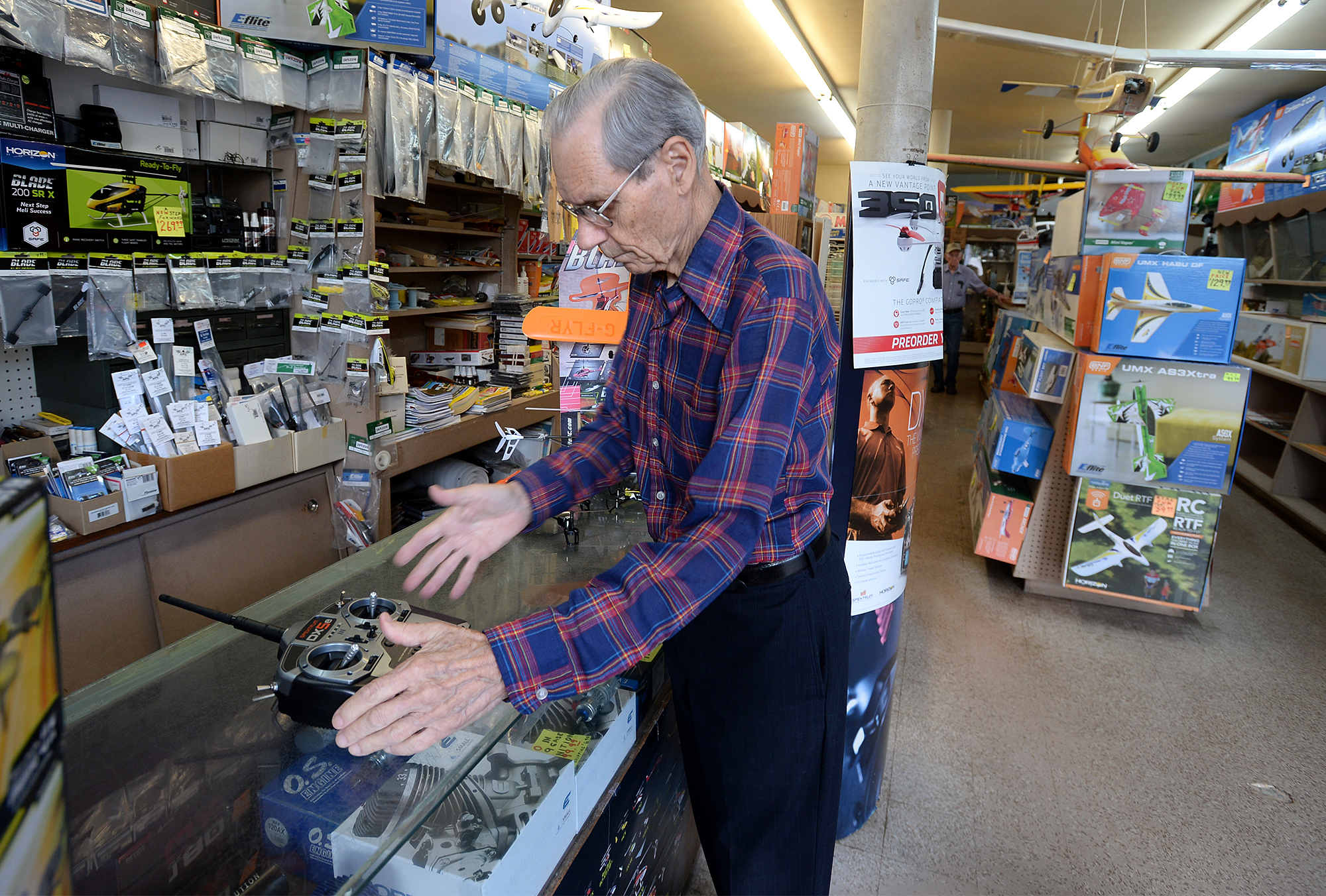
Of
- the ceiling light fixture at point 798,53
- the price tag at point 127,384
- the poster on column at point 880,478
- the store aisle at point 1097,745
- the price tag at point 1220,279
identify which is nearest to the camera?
the poster on column at point 880,478

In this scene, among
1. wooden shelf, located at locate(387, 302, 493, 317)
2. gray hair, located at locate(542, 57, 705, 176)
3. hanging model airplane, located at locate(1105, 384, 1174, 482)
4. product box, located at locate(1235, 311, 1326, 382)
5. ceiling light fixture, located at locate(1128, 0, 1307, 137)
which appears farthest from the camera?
ceiling light fixture, located at locate(1128, 0, 1307, 137)

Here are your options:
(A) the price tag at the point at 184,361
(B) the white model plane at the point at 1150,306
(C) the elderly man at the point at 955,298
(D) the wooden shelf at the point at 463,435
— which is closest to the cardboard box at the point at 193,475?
(A) the price tag at the point at 184,361

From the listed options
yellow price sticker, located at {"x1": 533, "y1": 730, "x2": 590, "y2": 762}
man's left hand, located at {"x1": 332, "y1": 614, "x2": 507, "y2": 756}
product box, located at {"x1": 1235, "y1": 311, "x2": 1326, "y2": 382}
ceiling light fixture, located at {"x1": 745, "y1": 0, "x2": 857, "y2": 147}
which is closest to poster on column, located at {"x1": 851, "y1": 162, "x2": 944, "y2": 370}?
yellow price sticker, located at {"x1": 533, "y1": 730, "x2": 590, "y2": 762}

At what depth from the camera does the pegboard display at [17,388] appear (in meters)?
2.66

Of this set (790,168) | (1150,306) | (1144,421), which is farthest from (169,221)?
(1144,421)

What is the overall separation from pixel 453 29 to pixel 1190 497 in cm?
420

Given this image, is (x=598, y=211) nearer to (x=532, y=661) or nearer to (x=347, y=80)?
(x=532, y=661)

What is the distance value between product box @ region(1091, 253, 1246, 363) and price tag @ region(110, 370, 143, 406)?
13.7ft

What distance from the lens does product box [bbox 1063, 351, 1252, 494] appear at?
3465 millimetres

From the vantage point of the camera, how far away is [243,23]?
2.97 meters

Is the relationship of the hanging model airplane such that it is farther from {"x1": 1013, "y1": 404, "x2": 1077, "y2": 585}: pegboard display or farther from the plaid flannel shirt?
the plaid flannel shirt

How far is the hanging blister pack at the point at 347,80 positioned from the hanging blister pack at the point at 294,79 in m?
0.12

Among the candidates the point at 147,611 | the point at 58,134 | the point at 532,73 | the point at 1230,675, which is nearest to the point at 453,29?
the point at 532,73

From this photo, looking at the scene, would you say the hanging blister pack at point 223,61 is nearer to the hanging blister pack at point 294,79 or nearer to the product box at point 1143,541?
the hanging blister pack at point 294,79
